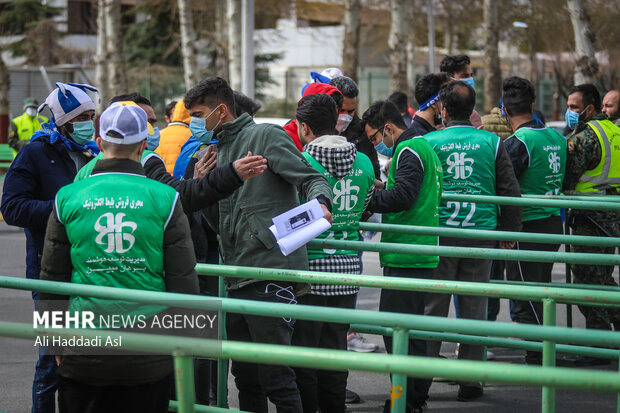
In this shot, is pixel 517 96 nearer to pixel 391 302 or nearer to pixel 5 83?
pixel 391 302

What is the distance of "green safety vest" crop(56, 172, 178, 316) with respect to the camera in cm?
335

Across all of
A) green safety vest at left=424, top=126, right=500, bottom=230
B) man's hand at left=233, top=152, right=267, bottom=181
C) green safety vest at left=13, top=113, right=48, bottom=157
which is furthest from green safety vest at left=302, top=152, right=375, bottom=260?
green safety vest at left=13, top=113, right=48, bottom=157

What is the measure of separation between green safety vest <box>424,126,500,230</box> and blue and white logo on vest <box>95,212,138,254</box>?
322cm

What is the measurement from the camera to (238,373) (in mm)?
4480

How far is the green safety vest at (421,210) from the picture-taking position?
18.0ft

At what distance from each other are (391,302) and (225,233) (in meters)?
1.44

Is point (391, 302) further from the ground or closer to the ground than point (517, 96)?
closer to the ground

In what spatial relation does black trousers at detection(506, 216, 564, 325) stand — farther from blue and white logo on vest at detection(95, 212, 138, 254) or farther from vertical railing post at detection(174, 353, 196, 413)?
vertical railing post at detection(174, 353, 196, 413)

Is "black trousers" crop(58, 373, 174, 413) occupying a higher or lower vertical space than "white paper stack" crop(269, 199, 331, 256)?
lower

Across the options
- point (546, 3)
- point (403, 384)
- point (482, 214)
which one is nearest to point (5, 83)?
point (546, 3)

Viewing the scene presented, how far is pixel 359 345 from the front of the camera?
23.9ft

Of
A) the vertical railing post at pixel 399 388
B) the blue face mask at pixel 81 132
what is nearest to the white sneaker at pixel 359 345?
the blue face mask at pixel 81 132

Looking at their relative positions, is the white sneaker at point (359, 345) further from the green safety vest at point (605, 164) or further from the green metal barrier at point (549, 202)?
the green safety vest at point (605, 164)

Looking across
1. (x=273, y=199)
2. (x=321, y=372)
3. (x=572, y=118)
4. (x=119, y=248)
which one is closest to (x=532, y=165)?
(x=572, y=118)
